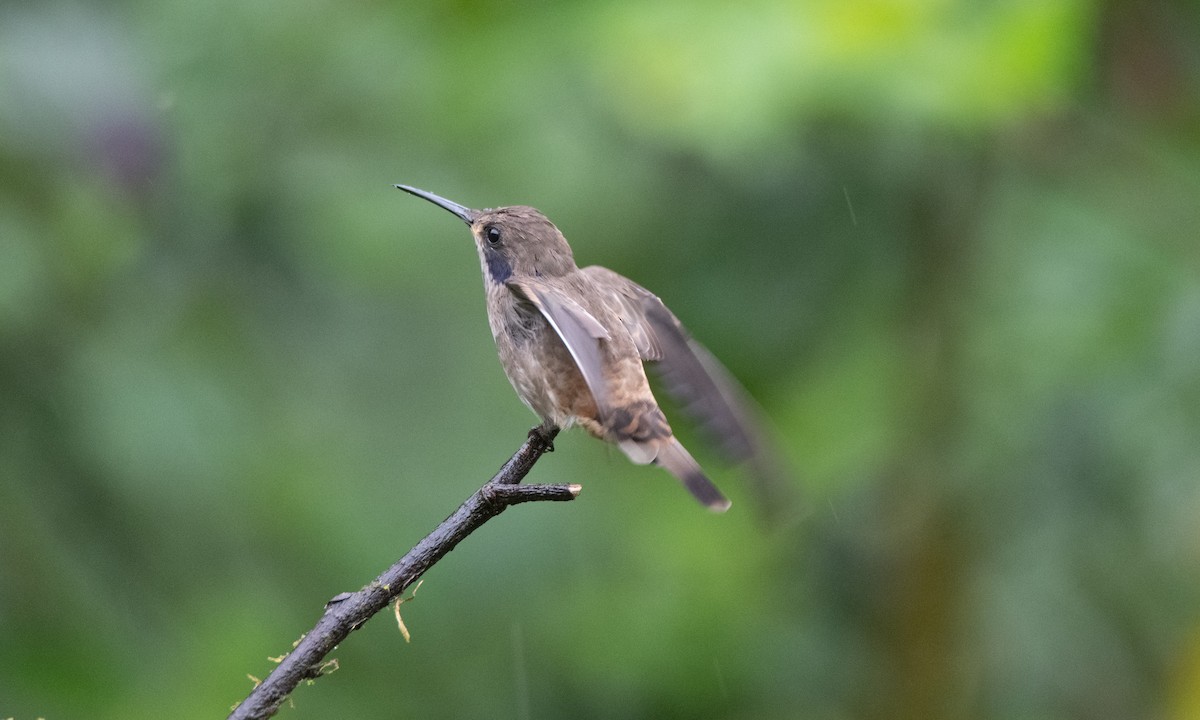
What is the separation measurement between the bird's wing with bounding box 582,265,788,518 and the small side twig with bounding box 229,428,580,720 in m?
0.66

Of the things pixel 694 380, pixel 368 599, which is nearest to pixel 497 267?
pixel 694 380

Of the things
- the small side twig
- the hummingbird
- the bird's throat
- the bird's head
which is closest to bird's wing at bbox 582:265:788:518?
the hummingbird

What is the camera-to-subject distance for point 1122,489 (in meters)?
5.71

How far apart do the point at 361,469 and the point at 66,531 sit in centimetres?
Result: 139

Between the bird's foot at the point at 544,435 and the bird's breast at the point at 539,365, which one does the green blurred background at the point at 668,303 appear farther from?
the bird's foot at the point at 544,435

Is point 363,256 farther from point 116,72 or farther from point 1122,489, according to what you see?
point 1122,489

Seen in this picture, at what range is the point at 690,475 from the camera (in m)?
2.93

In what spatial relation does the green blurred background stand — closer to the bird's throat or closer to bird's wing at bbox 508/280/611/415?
the bird's throat

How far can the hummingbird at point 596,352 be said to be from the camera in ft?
9.78

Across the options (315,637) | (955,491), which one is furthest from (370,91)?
(315,637)

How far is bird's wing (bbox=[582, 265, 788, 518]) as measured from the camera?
292 centimetres

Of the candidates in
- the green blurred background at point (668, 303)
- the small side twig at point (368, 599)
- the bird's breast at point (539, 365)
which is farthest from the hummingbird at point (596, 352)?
the green blurred background at point (668, 303)

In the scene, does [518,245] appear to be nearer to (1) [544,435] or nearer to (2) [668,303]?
(1) [544,435]

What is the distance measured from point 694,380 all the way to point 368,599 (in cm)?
148
